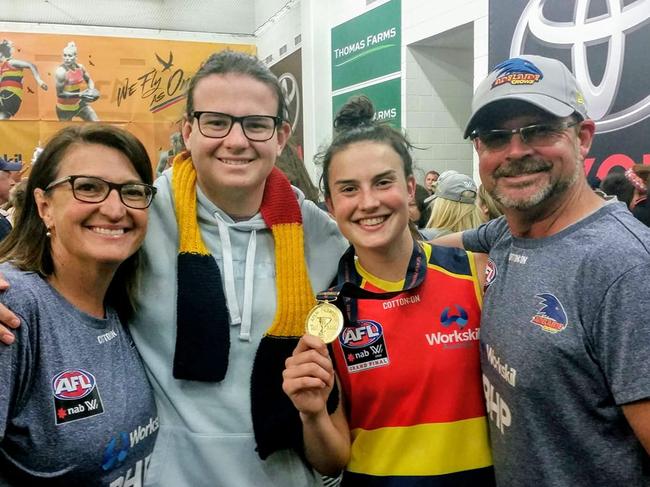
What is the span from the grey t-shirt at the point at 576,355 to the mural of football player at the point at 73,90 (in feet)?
38.0

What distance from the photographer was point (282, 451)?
1.80 m

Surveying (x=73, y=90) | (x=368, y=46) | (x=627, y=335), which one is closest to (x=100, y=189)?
(x=627, y=335)

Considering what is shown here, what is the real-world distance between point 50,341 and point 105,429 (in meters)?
0.27

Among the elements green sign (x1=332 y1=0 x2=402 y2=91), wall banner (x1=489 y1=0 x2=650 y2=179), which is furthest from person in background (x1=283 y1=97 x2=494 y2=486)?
green sign (x1=332 y1=0 x2=402 y2=91)

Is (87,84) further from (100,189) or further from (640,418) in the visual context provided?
(640,418)

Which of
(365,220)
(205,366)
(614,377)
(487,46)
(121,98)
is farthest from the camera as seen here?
(121,98)

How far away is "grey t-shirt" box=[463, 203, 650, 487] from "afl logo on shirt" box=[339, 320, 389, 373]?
1.11ft

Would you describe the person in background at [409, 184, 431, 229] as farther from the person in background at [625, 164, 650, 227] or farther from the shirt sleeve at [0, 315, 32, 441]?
the shirt sleeve at [0, 315, 32, 441]

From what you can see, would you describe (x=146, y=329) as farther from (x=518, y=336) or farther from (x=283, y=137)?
(x=518, y=336)

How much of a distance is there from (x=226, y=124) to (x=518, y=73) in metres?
0.86

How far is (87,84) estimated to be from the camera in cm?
1173

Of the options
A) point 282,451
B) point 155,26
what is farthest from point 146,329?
point 155,26

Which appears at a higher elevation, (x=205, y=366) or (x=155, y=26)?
(x=155, y=26)

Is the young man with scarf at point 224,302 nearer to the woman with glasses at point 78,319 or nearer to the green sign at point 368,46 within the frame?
the woman with glasses at point 78,319
